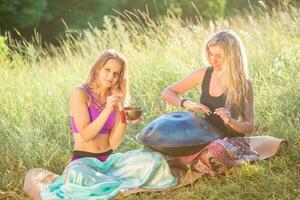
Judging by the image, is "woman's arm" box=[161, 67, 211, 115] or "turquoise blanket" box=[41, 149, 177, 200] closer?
"turquoise blanket" box=[41, 149, 177, 200]

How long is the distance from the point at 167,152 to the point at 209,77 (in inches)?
29.9

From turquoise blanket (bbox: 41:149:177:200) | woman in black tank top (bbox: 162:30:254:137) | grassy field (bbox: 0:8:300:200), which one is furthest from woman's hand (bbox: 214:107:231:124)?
turquoise blanket (bbox: 41:149:177:200)

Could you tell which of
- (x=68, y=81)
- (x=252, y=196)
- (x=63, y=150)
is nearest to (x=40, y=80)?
(x=68, y=81)

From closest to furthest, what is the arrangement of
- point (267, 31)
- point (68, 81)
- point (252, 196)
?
point (252, 196), point (68, 81), point (267, 31)

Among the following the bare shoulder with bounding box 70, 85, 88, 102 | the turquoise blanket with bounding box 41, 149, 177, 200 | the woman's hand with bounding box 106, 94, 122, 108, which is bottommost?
the turquoise blanket with bounding box 41, 149, 177, 200

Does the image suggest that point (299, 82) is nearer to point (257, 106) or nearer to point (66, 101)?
point (257, 106)

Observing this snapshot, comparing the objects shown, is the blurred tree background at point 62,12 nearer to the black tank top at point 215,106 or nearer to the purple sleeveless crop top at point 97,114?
the black tank top at point 215,106

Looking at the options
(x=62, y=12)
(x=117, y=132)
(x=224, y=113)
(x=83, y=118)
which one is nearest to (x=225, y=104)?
(x=224, y=113)

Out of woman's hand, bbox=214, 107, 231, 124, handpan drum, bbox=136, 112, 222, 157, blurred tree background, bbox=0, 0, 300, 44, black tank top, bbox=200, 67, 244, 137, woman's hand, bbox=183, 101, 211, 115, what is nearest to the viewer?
woman's hand, bbox=214, 107, 231, 124

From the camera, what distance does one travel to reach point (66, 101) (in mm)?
7699

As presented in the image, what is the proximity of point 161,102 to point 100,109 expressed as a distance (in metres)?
1.80

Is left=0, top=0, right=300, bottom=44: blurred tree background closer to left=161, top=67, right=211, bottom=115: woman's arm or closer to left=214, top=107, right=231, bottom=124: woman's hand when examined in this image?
left=161, top=67, right=211, bottom=115: woman's arm

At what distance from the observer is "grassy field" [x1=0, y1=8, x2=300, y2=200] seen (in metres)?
5.38

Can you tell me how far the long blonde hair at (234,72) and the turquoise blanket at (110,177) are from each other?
71cm
